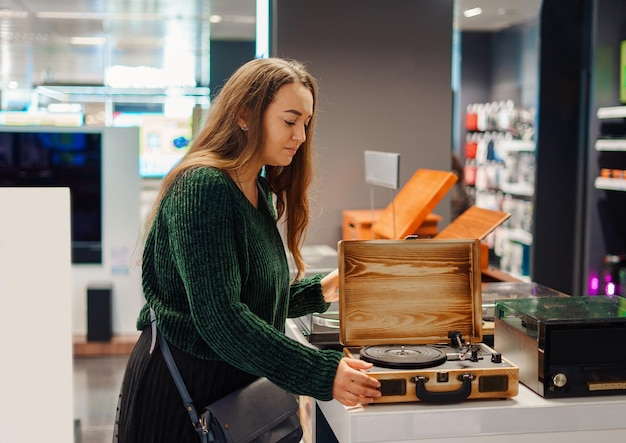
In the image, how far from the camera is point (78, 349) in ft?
20.1

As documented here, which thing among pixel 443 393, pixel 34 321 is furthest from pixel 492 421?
pixel 34 321

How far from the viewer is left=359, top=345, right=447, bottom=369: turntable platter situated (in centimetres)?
182

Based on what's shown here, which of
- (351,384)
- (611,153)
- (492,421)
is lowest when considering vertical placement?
(492,421)

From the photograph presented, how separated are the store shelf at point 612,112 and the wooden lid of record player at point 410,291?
3.83 m

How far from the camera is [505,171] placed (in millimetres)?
8633

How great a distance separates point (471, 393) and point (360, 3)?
3.42m

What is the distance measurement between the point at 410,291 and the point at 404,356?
25 centimetres

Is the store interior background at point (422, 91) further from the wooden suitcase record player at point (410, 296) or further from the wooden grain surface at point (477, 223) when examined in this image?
the wooden grain surface at point (477, 223)

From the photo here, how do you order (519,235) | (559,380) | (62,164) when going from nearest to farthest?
(559,380) < (62,164) < (519,235)

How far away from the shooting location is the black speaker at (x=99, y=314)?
607cm

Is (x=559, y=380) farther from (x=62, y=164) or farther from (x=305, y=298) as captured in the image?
(x=62, y=164)

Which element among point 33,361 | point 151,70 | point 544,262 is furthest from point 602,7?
point 151,70

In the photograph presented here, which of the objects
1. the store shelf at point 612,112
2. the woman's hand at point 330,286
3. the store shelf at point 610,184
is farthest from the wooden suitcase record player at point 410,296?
the store shelf at point 612,112

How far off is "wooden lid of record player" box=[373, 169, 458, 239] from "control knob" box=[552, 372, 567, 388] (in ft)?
5.45
